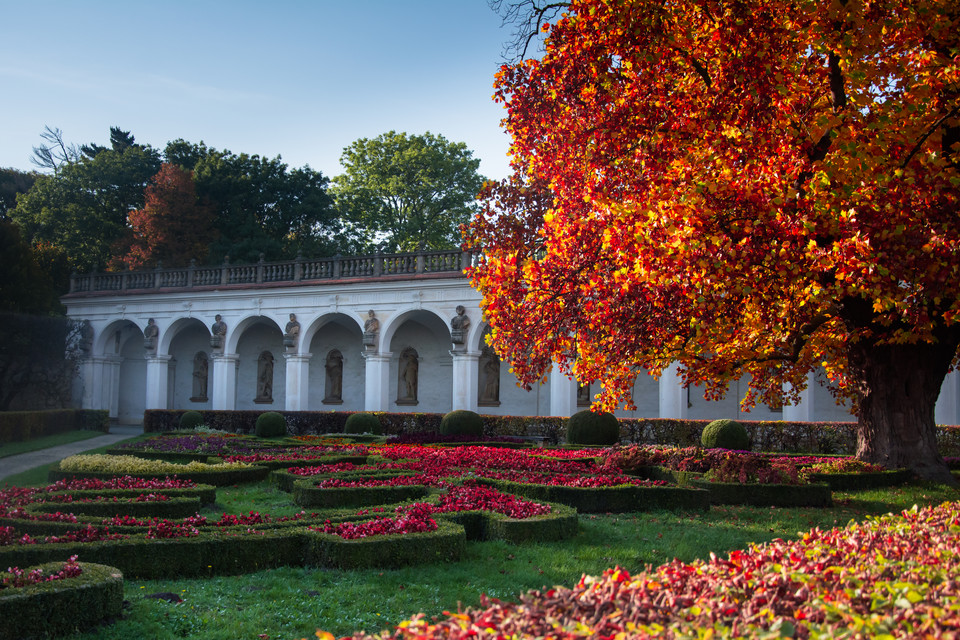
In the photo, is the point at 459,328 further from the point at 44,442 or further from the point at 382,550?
the point at 382,550

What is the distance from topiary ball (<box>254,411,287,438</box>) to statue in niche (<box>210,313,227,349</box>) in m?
7.48

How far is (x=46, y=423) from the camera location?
28359 mm

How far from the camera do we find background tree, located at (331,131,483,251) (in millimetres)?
43750

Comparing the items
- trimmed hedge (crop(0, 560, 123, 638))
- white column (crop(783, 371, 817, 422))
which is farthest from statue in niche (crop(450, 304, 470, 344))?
trimmed hedge (crop(0, 560, 123, 638))

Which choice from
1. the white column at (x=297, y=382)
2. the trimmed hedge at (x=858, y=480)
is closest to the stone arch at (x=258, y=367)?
the white column at (x=297, y=382)

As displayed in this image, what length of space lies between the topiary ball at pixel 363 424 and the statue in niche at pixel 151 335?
1346cm

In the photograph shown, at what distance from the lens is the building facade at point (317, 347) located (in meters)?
28.9

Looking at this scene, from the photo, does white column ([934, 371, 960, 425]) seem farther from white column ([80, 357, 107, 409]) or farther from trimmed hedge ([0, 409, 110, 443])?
white column ([80, 357, 107, 409])

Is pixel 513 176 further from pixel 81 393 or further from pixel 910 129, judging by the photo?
pixel 81 393

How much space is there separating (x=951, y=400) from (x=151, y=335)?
31.2 meters

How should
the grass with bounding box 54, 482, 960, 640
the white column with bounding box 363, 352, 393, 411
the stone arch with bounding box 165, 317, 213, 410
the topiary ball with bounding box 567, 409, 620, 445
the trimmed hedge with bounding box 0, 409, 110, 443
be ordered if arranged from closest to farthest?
the grass with bounding box 54, 482, 960, 640 < the topiary ball with bounding box 567, 409, 620, 445 < the trimmed hedge with bounding box 0, 409, 110, 443 < the white column with bounding box 363, 352, 393, 411 < the stone arch with bounding box 165, 317, 213, 410

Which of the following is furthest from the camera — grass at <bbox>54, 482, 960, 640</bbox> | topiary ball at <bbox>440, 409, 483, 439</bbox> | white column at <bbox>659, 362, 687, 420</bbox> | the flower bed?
white column at <bbox>659, 362, 687, 420</bbox>

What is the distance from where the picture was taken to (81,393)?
36750 mm

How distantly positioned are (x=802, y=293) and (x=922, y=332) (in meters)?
2.09
